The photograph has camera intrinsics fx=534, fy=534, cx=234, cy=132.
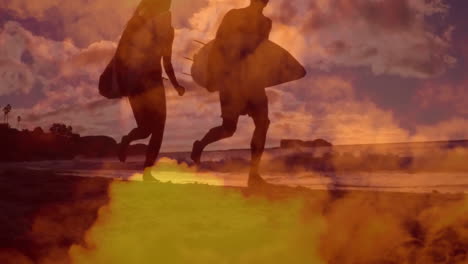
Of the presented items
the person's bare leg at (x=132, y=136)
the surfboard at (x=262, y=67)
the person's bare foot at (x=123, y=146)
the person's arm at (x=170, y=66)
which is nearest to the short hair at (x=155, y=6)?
the person's arm at (x=170, y=66)

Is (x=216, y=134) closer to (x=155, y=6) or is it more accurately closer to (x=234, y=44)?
(x=234, y=44)

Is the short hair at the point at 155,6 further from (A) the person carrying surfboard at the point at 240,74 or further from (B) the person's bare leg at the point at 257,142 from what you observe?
(B) the person's bare leg at the point at 257,142

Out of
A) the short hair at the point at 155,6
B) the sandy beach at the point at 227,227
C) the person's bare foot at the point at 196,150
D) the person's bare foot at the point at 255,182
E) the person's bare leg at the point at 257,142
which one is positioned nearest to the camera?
the sandy beach at the point at 227,227

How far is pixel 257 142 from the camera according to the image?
676 cm

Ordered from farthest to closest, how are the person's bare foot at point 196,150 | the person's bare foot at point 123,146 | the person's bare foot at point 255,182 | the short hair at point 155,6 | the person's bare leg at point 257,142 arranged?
the person's bare foot at point 123,146
the person's bare foot at point 196,150
the short hair at point 155,6
the person's bare leg at point 257,142
the person's bare foot at point 255,182

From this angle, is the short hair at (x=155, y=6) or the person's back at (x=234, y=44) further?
the short hair at (x=155, y=6)

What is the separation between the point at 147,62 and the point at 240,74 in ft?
3.88

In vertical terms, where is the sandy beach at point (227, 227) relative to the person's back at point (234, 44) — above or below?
below

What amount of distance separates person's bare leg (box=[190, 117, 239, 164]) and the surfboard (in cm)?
47

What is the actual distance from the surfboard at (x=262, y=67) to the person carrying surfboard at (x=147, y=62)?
1.26 feet

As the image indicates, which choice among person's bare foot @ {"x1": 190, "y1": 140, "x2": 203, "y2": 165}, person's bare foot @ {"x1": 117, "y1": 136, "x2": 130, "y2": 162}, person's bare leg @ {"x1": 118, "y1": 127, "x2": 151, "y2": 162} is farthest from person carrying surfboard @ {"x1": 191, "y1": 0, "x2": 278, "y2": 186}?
person's bare foot @ {"x1": 117, "y1": 136, "x2": 130, "y2": 162}

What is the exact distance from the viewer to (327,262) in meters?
3.10

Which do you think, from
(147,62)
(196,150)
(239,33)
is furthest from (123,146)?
(239,33)

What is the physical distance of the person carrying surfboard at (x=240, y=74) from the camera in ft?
21.8
